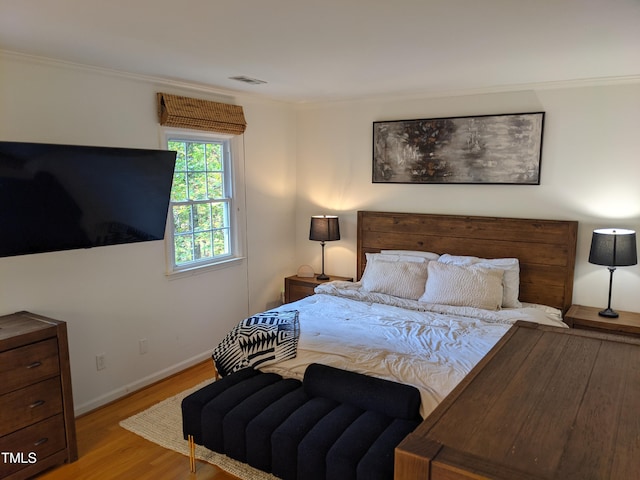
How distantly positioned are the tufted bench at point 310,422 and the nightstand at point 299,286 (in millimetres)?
1944

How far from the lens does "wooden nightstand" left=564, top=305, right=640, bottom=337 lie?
3.22 m

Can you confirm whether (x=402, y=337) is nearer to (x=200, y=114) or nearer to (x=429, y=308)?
(x=429, y=308)

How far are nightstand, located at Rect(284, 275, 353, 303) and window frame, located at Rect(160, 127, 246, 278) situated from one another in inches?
22.9

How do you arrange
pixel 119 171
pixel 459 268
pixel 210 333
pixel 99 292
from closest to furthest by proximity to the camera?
pixel 119 171, pixel 99 292, pixel 459 268, pixel 210 333

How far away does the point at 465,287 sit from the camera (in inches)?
142

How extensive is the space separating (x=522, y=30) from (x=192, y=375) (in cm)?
336

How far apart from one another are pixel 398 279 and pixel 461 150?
1.25m

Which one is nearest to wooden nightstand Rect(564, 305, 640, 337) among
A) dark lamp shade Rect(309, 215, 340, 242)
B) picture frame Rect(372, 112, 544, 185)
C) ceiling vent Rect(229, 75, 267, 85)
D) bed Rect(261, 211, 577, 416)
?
bed Rect(261, 211, 577, 416)

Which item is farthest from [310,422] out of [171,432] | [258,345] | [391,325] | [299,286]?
[299,286]

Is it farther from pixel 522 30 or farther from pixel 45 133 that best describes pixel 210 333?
pixel 522 30

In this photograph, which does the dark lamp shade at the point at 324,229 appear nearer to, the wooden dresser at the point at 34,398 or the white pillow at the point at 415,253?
the white pillow at the point at 415,253

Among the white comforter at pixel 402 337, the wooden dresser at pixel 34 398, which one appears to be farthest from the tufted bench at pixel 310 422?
the wooden dresser at pixel 34 398

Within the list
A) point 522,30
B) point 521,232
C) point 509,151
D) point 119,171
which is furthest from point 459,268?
point 119,171

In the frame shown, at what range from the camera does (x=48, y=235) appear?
2732 millimetres
